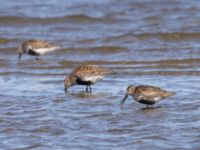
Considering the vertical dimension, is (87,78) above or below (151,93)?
above

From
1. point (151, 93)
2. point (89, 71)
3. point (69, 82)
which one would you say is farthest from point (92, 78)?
point (151, 93)

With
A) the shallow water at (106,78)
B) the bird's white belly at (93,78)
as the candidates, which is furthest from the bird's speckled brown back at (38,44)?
the bird's white belly at (93,78)

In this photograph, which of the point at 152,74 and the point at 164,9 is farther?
the point at 164,9

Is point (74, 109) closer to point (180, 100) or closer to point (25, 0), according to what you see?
point (180, 100)

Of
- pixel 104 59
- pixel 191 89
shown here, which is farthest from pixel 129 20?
pixel 191 89

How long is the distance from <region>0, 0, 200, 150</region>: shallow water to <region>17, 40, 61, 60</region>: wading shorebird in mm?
196

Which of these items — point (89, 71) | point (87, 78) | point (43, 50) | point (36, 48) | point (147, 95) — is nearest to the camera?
point (147, 95)

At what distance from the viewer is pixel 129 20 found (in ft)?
68.5

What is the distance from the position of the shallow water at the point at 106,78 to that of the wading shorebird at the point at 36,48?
0.64ft

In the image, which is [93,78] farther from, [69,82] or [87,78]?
[69,82]

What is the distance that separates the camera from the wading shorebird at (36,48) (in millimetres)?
15984

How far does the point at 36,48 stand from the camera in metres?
16.2

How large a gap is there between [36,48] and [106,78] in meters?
3.73

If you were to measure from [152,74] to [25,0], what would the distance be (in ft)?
40.5
